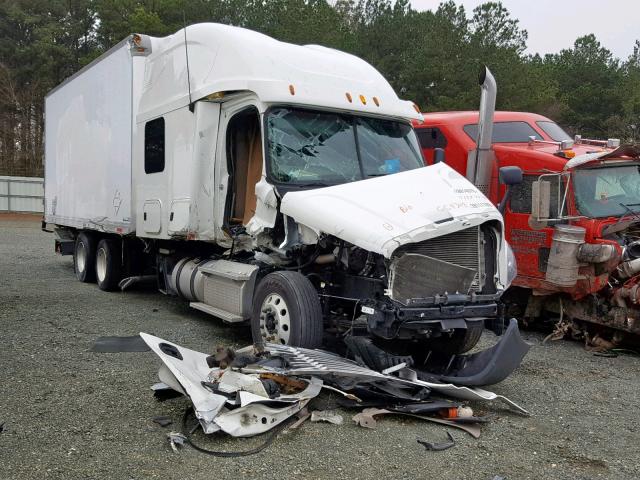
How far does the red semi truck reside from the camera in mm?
7066

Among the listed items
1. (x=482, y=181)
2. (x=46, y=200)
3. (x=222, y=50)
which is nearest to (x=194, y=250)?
(x=222, y=50)

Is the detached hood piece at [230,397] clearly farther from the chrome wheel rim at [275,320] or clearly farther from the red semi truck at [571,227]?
the red semi truck at [571,227]

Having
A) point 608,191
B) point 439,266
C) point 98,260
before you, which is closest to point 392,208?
point 439,266

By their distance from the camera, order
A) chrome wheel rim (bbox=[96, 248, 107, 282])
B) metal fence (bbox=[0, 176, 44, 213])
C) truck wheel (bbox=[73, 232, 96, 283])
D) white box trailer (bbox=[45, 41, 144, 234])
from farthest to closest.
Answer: metal fence (bbox=[0, 176, 44, 213]), truck wheel (bbox=[73, 232, 96, 283]), chrome wheel rim (bbox=[96, 248, 107, 282]), white box trailer (bbox=[45, 41, 144, 234])

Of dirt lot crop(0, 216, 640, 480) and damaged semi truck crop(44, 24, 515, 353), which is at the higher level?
damaged semi truck crop(44, 24, 515, 353)

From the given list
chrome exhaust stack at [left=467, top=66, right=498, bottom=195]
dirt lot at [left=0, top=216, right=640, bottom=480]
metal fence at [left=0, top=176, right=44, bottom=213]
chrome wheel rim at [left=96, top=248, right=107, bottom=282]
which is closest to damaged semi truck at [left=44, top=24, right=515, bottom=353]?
chrome wheel rim at [left=96, top=248, right=107, bottom=282]

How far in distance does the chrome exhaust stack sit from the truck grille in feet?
7.03

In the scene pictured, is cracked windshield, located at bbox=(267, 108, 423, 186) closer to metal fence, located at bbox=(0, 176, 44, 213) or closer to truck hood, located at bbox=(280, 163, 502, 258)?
truck hood, located at bbox=(280, 163, 502, 258)

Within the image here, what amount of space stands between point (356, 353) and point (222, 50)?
3.72 meters

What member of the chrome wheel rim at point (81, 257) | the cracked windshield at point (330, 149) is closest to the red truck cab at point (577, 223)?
the cracked windshield at point (330, 149)

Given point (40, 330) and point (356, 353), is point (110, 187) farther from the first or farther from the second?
point (356, 353)

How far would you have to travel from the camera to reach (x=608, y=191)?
7844mm

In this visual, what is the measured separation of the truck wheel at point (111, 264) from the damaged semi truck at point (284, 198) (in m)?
0.03

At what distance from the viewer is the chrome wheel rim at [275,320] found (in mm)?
5594
